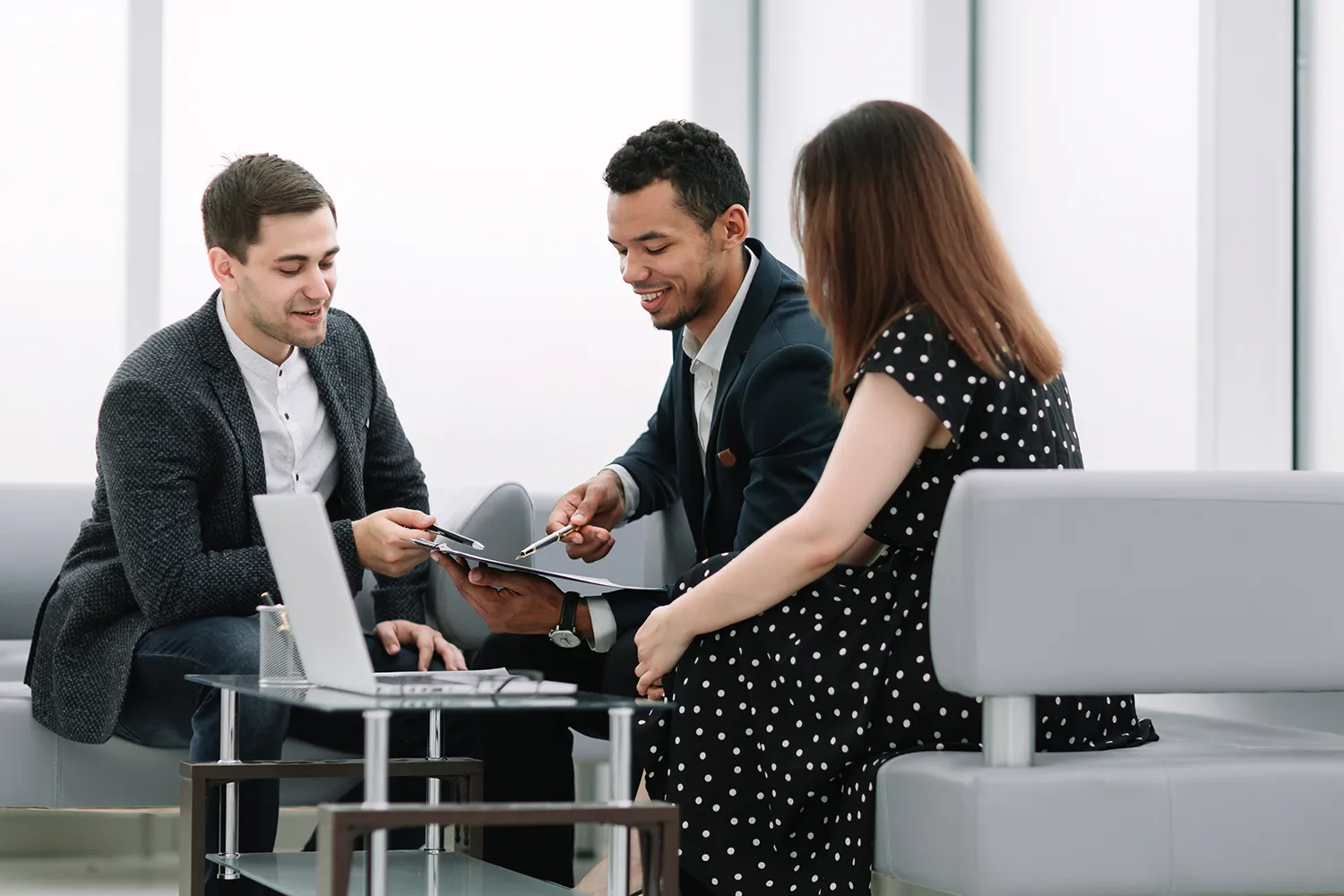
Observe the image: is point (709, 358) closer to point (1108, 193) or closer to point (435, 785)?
point (435, 785)

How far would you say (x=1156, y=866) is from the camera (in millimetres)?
1652

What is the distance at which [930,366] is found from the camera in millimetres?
1740

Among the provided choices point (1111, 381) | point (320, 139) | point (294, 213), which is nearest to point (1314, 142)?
point (1111, 381)

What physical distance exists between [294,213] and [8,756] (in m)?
0.94

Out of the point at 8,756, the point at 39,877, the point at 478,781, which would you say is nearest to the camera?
the point at 478,781

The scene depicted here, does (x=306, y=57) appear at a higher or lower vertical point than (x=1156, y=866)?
higher

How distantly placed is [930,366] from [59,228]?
3.17 m

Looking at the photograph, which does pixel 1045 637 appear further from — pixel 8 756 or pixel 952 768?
pixel 8 756

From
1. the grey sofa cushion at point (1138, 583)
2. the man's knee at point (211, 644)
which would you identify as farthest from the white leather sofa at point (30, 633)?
the grey sofa cushion at point (1138, 583)

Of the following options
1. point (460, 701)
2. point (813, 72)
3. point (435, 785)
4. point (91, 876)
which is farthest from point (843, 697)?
point (813, 72)

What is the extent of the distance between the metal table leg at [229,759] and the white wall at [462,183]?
2416 mm

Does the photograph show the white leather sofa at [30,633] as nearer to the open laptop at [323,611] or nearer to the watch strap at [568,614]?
the watch strap at [568,614]

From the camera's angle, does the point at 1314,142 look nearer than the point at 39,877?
Yes

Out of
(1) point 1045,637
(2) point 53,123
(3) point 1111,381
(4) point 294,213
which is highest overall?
(2) point 53,123
